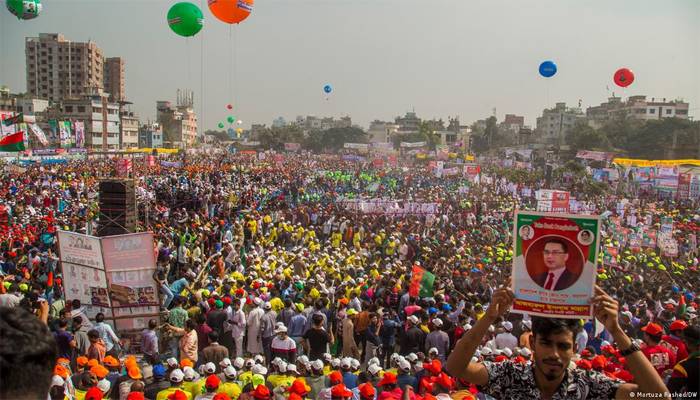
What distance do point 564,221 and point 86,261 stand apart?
674cm

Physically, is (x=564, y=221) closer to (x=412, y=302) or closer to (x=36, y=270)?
(x=412, y=302)

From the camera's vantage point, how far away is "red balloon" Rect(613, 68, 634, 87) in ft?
64.0

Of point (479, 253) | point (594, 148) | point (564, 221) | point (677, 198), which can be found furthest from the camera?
point (594, 148)

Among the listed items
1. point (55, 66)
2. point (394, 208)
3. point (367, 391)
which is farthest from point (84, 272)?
point (55, 66)

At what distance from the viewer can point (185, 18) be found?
12.6m

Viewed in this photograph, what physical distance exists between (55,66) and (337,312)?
91.1 m

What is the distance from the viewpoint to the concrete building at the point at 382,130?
10756 cm

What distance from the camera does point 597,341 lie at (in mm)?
7145

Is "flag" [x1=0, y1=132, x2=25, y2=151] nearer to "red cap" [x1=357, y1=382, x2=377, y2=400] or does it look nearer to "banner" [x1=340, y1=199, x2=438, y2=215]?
"banner" [x1=340, y1=199, x2=438, y2=215]

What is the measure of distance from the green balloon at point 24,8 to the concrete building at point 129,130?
55548 millimetres

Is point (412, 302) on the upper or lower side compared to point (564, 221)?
lower

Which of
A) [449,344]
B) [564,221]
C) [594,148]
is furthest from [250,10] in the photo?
[594,148]

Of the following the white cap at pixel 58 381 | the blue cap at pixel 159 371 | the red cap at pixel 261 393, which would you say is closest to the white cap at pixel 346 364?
the red cap at pixel 261 393

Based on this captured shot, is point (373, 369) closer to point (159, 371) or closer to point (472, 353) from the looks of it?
point (159, 371)
